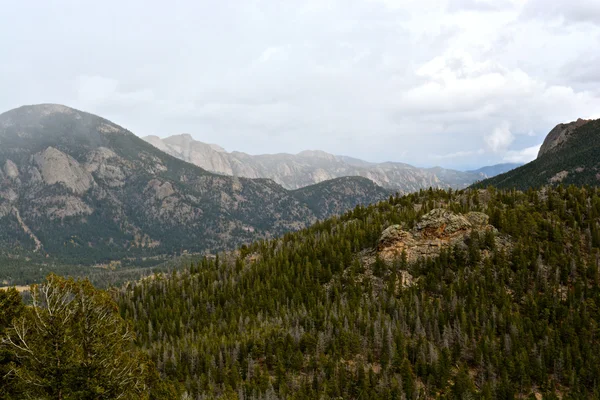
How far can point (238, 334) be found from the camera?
138 metres

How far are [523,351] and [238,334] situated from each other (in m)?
88.4

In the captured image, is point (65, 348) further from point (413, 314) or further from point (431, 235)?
point (431, 235)

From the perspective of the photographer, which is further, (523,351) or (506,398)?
(523,351)

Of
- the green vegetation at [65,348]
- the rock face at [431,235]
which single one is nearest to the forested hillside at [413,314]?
the rock face at [431,235]

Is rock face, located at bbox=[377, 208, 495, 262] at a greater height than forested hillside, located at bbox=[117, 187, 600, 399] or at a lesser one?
greater

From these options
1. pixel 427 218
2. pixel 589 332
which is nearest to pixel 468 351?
pixel 589 332

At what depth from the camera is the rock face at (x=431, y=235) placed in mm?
163250

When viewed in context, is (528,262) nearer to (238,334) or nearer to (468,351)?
(468,351)

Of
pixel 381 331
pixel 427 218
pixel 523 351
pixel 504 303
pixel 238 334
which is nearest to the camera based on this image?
pixel 523 351

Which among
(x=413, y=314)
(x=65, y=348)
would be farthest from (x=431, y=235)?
(x=65, y=348)

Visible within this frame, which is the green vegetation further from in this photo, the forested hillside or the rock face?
the rock face

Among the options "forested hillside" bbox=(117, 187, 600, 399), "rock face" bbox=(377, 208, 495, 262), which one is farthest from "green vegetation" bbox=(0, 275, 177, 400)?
"rock face" bbox=(377, 208, 495, 262)

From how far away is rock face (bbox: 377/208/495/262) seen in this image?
163 m

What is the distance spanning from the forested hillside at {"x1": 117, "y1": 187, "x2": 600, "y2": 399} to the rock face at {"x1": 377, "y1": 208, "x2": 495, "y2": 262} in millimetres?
560
